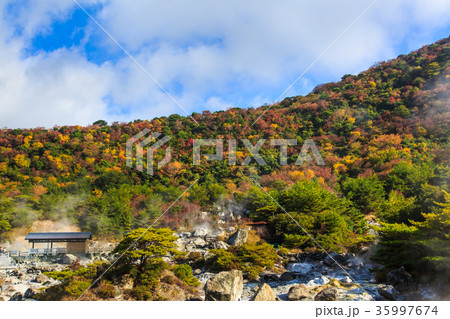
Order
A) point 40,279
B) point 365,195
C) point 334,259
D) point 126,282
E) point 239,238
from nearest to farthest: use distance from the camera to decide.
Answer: point 126,282
point 40,279
point 334,259
point 239,238
point 365,195

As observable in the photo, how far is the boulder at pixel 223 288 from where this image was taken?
11297mm

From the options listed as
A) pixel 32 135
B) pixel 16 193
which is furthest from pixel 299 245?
pixel 32 135

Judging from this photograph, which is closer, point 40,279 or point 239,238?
point 40,279

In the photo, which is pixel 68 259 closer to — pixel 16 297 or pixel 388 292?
pixel 16 297

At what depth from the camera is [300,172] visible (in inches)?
1484

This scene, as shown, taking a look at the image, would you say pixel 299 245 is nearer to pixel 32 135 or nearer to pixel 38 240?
pixel 38 240

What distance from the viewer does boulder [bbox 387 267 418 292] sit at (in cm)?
1165

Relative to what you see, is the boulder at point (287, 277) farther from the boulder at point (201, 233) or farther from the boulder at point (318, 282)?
the boulder at point (201, 233)

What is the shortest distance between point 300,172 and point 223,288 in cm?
2774

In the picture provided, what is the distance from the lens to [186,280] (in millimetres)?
14375

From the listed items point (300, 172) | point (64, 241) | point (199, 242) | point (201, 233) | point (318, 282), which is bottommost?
point (318, 282)

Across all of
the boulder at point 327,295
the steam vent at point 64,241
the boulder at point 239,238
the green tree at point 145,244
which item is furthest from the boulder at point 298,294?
the steam vent at point 64,241
